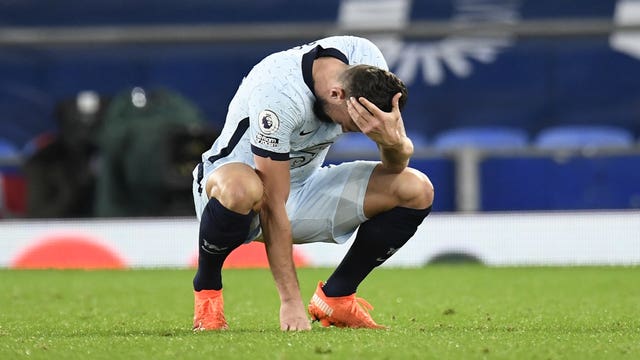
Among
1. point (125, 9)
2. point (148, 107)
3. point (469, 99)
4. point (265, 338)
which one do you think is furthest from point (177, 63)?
point (265, 338)

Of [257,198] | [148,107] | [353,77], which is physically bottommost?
[148,107]

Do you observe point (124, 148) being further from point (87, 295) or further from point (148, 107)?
point (87, 295)

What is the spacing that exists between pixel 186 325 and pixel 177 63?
27.1 ft

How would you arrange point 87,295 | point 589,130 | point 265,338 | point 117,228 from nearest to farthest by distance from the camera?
point 265,338 < point 87,295 < point 117,228 < point 589,130

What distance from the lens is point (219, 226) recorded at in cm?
443

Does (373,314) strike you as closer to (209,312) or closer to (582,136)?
(209,312)

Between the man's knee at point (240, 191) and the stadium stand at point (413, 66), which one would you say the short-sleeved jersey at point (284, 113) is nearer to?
the man's knee at point (240, 191)

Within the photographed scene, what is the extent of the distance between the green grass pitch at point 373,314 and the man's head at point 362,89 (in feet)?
2.69

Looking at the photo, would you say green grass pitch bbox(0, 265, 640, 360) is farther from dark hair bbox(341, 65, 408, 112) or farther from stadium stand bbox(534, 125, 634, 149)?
Result: stadium stand bbox(534, 125, 634, 149)

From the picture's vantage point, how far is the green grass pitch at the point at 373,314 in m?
3.86

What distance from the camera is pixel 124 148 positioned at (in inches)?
433

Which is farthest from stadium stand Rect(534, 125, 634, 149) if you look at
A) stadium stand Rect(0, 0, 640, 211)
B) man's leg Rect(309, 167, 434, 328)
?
man's leg Rect(309, 167, 434, 328)

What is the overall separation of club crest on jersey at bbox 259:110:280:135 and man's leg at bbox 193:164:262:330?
179 mm

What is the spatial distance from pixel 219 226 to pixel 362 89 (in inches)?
29.7
